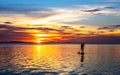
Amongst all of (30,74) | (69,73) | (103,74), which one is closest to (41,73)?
(30,74)

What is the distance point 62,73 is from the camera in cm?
3020

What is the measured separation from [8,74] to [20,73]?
157 centimetres

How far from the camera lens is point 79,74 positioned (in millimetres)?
29562

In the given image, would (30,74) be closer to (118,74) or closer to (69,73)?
(69,73)

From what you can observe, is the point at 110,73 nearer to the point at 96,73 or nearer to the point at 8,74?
the point at 96,73

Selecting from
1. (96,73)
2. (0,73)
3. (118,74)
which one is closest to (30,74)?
(0,73)

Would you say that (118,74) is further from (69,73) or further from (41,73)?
(41,73)

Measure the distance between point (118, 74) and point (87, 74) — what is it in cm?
394

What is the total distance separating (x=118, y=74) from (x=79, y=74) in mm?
4973

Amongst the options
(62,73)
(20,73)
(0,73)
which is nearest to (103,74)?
(62,73)

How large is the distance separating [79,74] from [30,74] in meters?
6.18

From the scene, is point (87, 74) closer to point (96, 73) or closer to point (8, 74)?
point (96, 73)

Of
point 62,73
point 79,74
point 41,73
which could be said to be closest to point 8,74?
point 41,73

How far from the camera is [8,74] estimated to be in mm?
29656
